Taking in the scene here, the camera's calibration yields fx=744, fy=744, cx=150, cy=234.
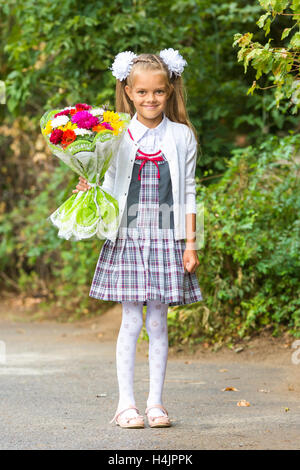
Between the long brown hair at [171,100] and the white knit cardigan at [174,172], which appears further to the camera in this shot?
the long brown hair at [171,100]

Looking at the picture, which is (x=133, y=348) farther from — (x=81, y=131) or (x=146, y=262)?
(x=81, y=131)

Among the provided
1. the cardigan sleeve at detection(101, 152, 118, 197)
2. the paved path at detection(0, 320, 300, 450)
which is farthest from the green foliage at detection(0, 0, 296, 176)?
the cardigan sleeve at detection(101, 152, 118, 197)

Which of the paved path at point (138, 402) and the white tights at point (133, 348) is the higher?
the white tights at point (133, 348)

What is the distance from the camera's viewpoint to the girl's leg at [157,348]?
3.62 metres

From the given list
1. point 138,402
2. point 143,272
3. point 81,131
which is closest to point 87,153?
point 81,131

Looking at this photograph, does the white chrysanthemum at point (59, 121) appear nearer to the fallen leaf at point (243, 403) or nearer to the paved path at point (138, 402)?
the paved path at point (138, 402)

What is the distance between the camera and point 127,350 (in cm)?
361

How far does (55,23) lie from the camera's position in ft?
22.1

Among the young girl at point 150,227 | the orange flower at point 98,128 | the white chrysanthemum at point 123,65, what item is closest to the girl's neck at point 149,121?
the young girl at point 150,227

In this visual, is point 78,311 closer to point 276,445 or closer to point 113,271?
point 113,271

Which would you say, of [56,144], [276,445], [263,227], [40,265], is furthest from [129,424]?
[40,265]

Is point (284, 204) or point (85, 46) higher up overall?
point (85, 46)

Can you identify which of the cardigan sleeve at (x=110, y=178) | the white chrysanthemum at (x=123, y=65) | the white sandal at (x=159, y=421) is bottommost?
the white sandal at (x=159, y=421)

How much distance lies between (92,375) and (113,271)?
5.45 ft
